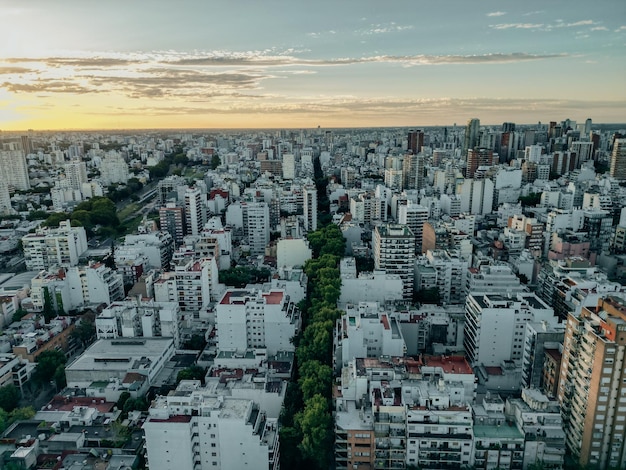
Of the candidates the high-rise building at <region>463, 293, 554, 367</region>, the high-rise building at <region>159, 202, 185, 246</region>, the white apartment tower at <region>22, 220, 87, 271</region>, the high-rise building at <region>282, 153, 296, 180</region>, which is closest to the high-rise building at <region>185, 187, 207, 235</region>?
the high-rise building at <region>159, 202, 185, 246</region>

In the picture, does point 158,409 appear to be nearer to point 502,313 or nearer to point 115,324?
point 115,324

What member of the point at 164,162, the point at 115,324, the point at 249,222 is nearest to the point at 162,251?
the point at 249,222

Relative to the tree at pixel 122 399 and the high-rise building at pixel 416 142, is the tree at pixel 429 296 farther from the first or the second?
the high-rise building at pixel 416 142

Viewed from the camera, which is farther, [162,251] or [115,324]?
[162,251]

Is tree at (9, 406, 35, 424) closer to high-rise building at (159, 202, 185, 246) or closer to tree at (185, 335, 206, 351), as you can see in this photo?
tree at (185, 335, 206, 351)

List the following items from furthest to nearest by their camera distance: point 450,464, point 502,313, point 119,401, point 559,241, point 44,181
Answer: point 44,181 → point 559,241 → point 502,313 → point 119,401 → point 450,464

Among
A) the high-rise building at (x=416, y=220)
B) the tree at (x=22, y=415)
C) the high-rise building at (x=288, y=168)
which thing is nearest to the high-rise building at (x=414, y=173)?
the high-rise building at (x=288, y=168)

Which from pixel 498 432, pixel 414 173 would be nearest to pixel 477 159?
pixel 414 173
